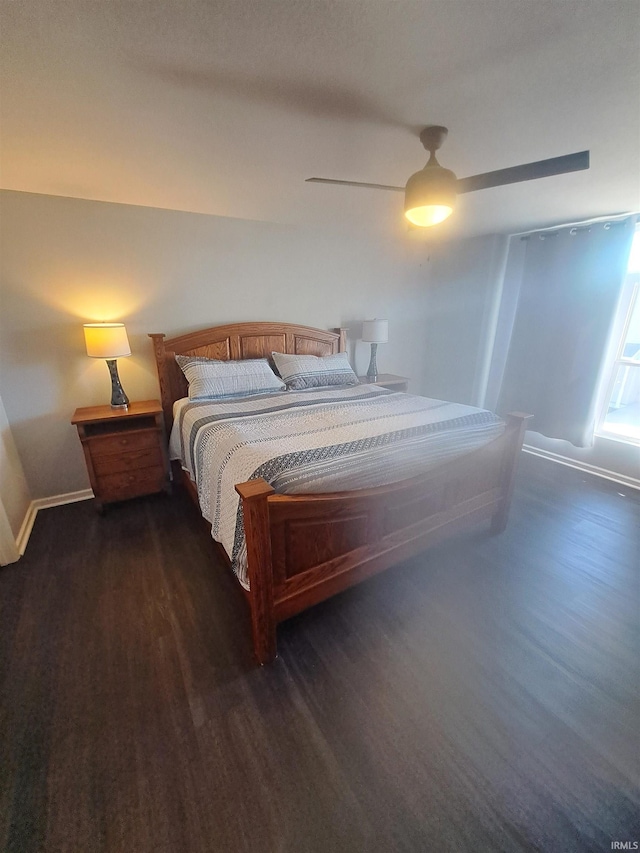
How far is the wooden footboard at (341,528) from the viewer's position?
1342mm

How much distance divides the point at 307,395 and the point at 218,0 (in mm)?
2040

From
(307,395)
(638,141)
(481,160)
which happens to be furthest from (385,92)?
(307,395)

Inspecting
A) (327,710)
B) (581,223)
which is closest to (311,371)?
(327,710)

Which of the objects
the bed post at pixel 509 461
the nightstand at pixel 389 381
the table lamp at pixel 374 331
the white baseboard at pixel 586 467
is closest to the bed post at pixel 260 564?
the bed post at pixel 509 461

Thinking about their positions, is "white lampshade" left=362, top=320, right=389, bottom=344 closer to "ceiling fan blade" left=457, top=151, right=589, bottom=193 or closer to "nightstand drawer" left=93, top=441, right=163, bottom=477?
"ceiling fan blade" left=457, top=151, right=589, bottom=193

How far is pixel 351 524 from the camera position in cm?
158

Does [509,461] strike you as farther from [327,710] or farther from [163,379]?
[163,379]

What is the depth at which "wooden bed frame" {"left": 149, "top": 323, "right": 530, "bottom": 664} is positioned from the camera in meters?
1.35

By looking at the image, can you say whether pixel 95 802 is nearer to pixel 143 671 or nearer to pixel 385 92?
pixel 143 671

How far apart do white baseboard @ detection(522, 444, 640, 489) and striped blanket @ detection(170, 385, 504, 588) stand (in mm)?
1779

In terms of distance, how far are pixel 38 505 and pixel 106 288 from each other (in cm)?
171

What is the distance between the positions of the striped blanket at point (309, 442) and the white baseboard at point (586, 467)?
1779 millimetres

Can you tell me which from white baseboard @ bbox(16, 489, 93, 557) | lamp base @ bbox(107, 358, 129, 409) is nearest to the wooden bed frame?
lamp base @ bbox(107, 358, 129, 409)

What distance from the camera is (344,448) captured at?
5.56 ft
